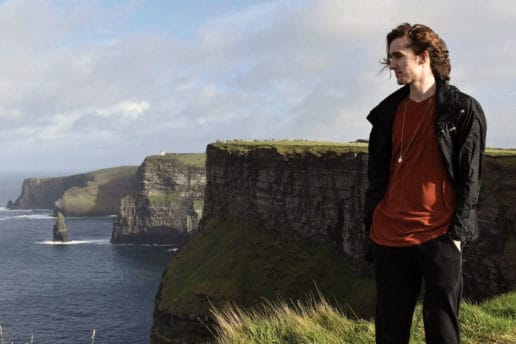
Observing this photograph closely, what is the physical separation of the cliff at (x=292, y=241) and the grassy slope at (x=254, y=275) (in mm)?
136

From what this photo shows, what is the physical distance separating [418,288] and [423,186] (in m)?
1.18

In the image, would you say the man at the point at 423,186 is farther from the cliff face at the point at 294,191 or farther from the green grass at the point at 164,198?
the green grass at the point at 164,198

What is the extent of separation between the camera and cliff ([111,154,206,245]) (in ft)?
570

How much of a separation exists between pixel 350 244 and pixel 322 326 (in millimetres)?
50432

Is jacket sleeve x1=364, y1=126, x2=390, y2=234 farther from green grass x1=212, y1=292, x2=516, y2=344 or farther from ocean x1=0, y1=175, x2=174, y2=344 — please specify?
ocean x1=0, y1=175, x2=174, y2=344

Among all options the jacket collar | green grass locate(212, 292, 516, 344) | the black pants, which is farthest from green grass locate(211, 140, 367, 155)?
the black pants

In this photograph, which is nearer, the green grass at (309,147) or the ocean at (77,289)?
the green grass at (309,147)

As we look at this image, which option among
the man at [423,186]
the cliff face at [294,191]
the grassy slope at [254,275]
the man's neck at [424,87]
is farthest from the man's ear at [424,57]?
the cliff face at [294,191]

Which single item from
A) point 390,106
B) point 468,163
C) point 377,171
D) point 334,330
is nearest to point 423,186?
point 468,163

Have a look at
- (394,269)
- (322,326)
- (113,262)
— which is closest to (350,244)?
(322,326)

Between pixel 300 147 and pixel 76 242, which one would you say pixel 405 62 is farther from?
pixel 76 242

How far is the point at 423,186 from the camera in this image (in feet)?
16.6

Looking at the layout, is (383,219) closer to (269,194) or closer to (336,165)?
(336,165)

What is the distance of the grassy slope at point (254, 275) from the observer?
57594 millimetres
